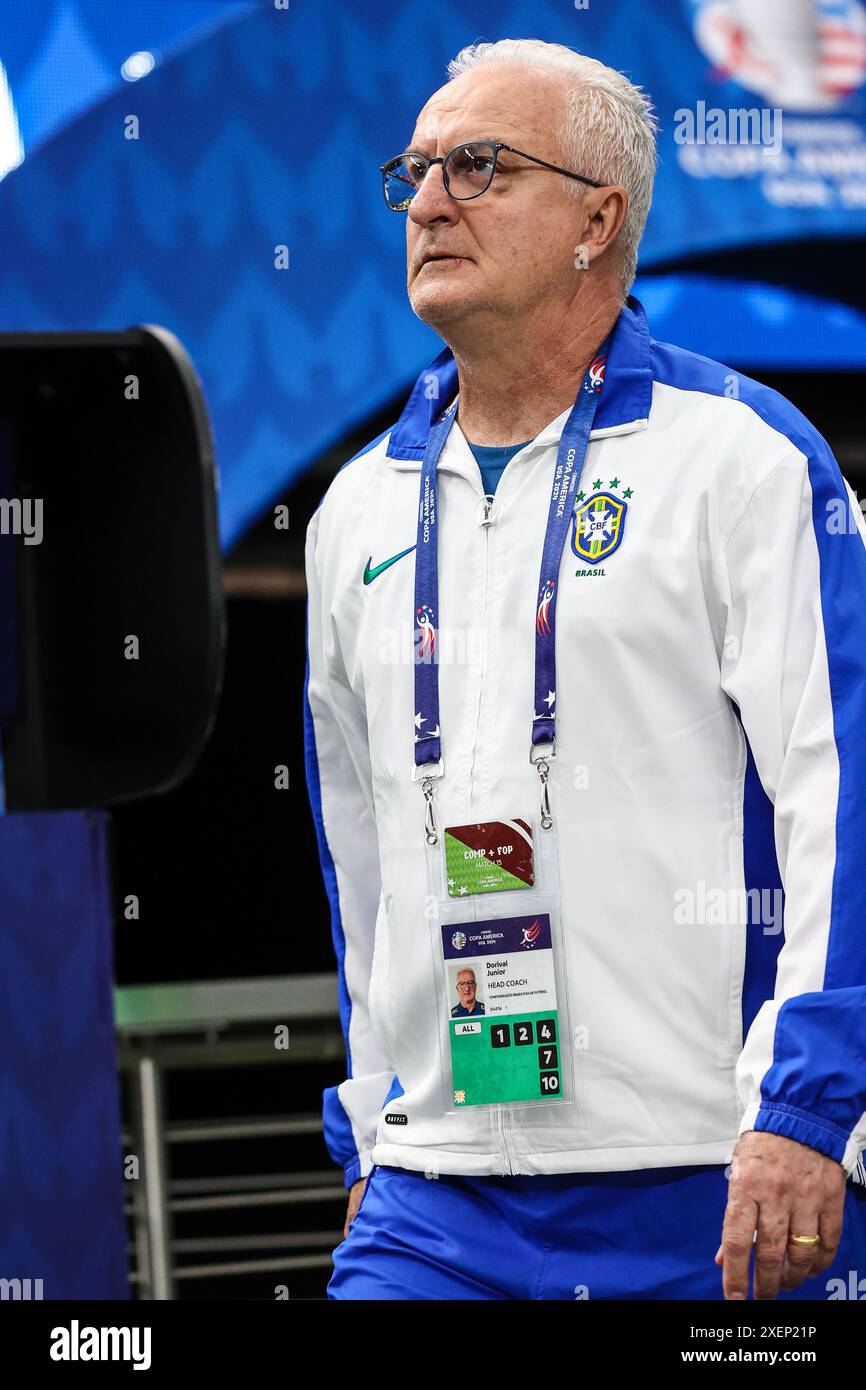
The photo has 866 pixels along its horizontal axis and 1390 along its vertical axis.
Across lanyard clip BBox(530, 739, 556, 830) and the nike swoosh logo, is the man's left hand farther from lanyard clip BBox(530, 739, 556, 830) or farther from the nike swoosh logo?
the nike swoosh logo

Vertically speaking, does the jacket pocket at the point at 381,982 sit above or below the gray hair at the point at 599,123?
below

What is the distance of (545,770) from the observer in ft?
6.46

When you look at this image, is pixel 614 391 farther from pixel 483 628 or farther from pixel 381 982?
pixel 381 982

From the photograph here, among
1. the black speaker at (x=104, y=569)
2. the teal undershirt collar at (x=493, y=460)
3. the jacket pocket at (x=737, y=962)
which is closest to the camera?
the jacket pocket at (x=737, y=962)

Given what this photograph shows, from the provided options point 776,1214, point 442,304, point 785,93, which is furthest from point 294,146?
point 776,1214

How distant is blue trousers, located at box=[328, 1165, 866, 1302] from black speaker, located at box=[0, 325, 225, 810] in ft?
3.69

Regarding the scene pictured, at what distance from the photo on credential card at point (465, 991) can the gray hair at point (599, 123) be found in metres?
0.86

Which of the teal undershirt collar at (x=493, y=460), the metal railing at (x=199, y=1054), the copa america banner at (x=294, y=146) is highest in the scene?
the copa america banner at (x=294, y=146)

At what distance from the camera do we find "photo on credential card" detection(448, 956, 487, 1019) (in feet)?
6.57

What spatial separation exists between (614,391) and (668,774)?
0.46 meters

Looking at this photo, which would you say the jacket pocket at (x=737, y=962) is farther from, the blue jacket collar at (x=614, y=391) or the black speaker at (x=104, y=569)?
the black speaker at (x=104, y=569)

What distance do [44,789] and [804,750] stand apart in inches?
59.1

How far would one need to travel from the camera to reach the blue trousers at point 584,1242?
190cm

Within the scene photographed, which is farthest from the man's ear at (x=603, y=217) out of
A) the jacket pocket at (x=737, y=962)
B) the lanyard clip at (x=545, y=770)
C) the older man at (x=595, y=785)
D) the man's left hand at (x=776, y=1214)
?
the man's left hand at (x=776, y=1214)
